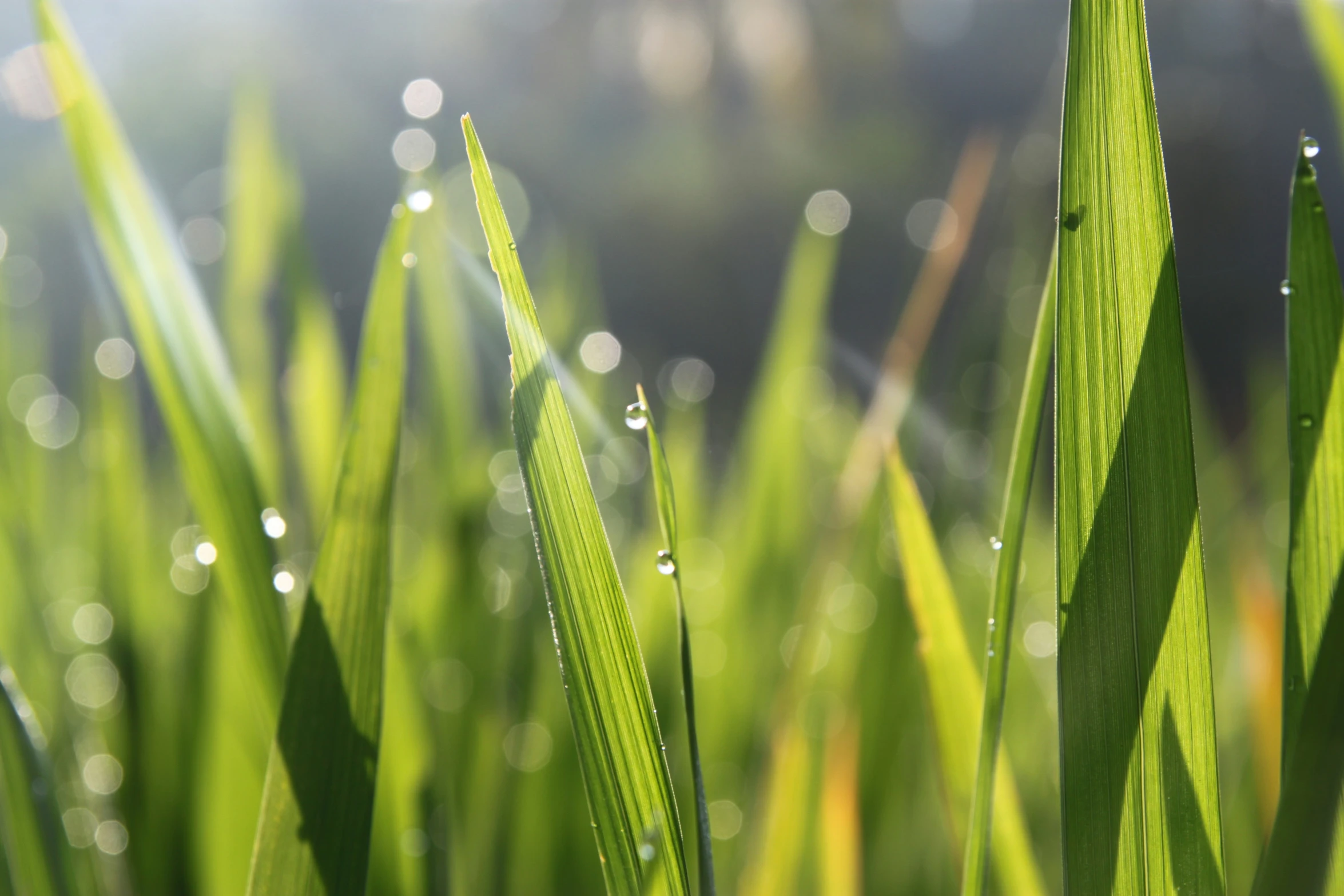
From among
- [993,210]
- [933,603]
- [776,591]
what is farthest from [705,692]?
[993,210]

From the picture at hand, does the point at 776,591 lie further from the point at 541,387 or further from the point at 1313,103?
the point at 1313,103

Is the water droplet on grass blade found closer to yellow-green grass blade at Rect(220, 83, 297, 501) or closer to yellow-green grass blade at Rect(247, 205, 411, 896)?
yellow-green grass blade at Rect(247, 205, 411, 896)

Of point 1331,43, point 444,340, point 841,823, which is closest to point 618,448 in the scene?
point 444,340

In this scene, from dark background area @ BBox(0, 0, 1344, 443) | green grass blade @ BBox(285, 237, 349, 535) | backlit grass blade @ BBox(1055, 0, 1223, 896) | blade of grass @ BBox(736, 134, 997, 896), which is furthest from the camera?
dark background area @ BBox(0, 0, 1344, 443)

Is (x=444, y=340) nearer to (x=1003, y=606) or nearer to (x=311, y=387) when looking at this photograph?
(x=311, y=387)

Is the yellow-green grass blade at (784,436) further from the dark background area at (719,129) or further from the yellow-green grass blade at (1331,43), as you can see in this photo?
the dark background area at (719,129)

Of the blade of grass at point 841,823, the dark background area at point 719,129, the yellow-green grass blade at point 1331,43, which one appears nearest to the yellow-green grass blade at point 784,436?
the blade of grass at point 841,823

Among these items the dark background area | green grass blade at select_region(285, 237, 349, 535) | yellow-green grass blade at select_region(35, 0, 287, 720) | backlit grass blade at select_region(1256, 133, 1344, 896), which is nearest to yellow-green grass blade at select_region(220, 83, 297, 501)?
green grass blade at select_region(285, 237, 349, 535)
